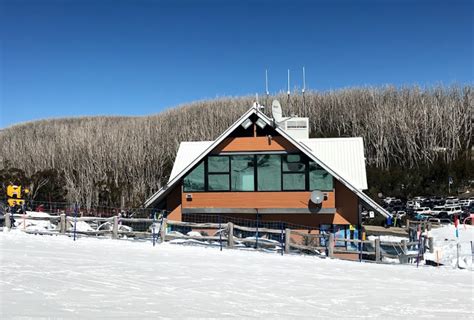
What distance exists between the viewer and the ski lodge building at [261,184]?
23.8 m

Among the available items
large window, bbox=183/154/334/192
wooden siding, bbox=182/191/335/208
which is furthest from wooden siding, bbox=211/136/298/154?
wooden siding, bbox=182/191/335/208

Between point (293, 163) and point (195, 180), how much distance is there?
4787 mm

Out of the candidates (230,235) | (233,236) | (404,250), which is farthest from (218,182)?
(404,250)

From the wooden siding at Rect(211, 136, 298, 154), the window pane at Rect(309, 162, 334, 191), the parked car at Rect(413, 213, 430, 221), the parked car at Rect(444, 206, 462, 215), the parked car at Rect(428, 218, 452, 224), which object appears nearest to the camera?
the window pane at Rect(309, 162, 334, 191)

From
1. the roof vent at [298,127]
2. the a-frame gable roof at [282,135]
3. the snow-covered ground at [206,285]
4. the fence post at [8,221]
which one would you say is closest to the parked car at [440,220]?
the roof vent at [298,127]

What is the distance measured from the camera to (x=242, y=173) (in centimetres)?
2466

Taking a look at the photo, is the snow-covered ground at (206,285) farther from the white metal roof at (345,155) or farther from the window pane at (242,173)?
the white metal roof at (345,155)

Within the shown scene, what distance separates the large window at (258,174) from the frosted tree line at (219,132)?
73.5ft

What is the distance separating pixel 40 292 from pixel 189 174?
15621 mm

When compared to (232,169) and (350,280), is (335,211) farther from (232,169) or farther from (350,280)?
(350,280)

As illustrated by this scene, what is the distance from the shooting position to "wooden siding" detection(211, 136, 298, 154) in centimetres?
2411

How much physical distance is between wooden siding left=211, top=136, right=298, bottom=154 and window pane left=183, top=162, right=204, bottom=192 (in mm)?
1163

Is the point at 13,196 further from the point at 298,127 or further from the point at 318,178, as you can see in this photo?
the point at 298,127

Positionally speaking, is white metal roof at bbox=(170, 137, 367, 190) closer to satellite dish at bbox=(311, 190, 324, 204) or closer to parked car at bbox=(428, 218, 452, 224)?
satellite dish at bbox=(311, 190, 324, 204)
